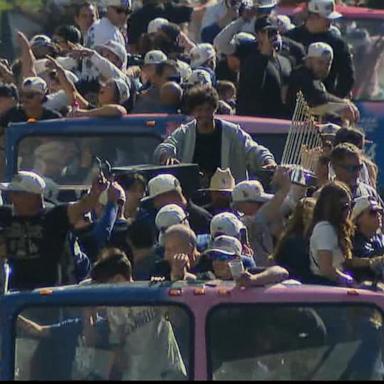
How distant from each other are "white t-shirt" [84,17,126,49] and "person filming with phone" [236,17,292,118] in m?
1.56

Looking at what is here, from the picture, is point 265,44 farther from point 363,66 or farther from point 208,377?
point 208,377

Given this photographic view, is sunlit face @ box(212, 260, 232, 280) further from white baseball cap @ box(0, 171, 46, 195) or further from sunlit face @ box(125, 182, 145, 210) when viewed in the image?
sunlit face @ box(125, 182, 145, 210)

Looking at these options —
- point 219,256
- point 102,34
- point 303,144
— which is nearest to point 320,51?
point 102,34

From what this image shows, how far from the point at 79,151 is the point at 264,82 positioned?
2499 mm

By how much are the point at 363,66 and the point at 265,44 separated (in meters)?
2.23

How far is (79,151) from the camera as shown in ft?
46.0

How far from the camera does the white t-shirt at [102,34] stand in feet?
57.4

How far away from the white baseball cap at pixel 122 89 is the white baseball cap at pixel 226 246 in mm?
3961

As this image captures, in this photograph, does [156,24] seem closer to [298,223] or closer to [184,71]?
[184,71]

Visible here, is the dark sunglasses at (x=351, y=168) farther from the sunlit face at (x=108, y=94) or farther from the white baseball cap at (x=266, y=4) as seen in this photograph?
the white baseball cap at (x=266, y=4)

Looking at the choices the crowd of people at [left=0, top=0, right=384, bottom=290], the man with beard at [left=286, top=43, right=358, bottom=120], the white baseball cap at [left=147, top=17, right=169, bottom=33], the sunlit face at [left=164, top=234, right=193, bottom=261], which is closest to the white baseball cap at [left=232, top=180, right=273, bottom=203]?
the crowd of people at [left=0, top=0, right=384, bottom=290]

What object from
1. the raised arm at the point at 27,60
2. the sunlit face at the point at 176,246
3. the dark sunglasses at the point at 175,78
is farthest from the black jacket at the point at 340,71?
the sunlit face at the point at 176,246

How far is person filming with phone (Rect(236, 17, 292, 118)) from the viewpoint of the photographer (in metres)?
16.1

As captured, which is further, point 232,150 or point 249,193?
point 232,150
